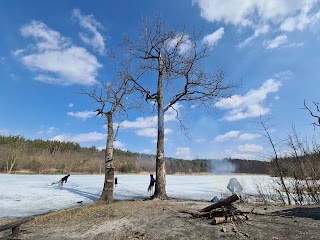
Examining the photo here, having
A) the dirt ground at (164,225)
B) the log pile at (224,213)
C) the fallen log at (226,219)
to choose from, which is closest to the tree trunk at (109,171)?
the dirt ground at (164,225)

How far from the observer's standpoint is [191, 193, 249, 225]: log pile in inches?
325

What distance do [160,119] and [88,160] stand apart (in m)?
55.8

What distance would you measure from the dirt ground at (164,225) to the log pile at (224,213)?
187 millimetres

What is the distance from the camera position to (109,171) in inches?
595

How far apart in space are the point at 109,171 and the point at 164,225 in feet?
23.3

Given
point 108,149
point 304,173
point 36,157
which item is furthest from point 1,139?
point 304,173

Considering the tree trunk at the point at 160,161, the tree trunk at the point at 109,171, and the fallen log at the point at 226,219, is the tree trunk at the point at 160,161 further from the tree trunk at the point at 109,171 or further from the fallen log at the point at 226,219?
the fallen log at the point at 226,219

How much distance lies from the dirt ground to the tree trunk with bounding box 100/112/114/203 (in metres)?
3.05

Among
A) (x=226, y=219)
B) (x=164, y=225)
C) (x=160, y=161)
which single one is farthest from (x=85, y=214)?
(x=226, y=219)

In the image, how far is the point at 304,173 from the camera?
13.1m

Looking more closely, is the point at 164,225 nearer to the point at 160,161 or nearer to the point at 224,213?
the point at 224,213

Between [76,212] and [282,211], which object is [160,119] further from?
[282,211]

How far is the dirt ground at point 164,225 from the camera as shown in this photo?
24.1 feet

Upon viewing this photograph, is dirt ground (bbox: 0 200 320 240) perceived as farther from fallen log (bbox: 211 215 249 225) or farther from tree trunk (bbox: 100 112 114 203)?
tree trunk (bbox: 100 112 114 203)
